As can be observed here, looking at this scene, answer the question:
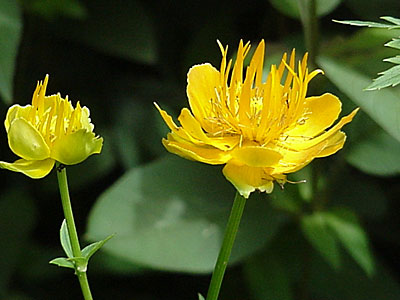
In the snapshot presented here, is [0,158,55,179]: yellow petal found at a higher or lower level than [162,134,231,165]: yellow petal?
lower

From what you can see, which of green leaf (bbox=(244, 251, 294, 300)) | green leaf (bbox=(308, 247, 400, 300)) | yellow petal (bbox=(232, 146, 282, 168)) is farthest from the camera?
green leaf (bbox=(308, 247, 400, 300))

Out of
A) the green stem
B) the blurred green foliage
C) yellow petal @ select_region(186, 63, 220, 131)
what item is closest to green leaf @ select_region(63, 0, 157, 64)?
the blurred green foliage

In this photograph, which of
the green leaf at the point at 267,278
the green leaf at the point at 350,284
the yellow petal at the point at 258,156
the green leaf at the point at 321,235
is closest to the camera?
the yellow petal at the point at 258,156

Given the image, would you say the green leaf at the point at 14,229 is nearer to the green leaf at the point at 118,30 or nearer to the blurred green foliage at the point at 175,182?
the blurred green foliage at the point at 175,182

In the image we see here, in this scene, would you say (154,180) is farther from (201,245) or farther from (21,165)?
(21,165)

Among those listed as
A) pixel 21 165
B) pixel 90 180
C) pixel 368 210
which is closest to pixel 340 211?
pixel 368 210

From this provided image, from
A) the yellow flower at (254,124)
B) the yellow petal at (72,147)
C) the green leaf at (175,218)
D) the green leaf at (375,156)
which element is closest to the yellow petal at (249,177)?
the yellow flower at (254,124)

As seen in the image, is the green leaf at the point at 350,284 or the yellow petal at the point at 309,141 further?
the green leaf at the point at 350,284

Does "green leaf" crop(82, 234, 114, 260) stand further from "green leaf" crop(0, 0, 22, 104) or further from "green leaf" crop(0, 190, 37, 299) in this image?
"green leaf" crop(0, 190, 37, 299)
